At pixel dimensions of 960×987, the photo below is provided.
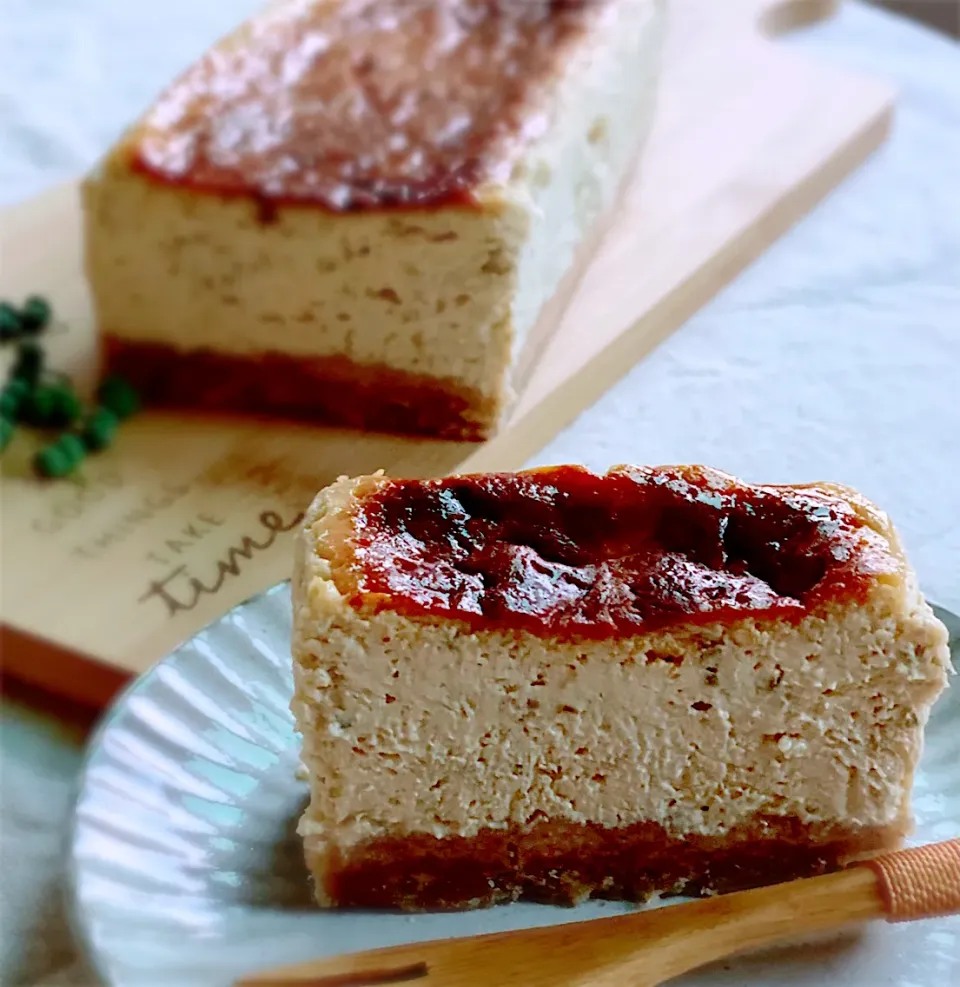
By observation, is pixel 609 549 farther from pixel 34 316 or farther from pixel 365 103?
pixel 34 316

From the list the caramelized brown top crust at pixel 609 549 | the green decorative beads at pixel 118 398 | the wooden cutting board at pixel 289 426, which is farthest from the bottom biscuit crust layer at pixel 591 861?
the green decorative beads at pixel 118 398

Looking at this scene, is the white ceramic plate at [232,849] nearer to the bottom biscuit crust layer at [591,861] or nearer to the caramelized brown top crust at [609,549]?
the bottom biscuit crust layer at [591,861]

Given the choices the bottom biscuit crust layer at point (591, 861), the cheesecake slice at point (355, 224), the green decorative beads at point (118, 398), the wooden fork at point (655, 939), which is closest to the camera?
the wooden fork at point (655, 939)

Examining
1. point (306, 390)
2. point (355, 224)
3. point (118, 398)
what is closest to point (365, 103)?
point (355, 224)

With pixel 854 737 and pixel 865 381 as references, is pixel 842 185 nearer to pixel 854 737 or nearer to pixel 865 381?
pixel 865 381

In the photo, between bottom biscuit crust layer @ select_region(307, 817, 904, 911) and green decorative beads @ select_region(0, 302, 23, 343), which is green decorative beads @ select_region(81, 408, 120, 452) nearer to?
green decorative beads @ select_region(0, 302, 23, 343)

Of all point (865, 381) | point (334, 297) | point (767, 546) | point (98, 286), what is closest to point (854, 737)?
point (767, 546)

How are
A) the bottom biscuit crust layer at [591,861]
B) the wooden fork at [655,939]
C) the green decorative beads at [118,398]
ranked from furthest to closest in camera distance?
1. the green decorative beads at [118,398]
2. the bottom biscuit crust layer at [591,861]
3. the wooden fork at [655,939]
